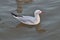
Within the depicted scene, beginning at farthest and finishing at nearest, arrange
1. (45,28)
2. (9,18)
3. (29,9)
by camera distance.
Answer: (29,9), (9,18), (45,28)

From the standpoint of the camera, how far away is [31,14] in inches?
333

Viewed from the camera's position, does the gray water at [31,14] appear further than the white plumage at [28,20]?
No

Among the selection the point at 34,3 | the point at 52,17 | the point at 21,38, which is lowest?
the point at 21,38

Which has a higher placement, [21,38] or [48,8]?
[48,8]

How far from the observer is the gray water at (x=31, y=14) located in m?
7.21

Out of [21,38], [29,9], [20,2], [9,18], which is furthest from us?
[20,2]

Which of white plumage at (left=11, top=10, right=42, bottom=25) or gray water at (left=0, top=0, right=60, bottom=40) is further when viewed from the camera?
white plumage at (left=11, top=10, right=42, bottom=25)

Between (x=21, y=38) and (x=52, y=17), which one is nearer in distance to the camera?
(x=21, y=38)

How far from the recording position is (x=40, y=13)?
27.3 feet

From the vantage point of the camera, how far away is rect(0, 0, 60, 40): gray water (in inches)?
284

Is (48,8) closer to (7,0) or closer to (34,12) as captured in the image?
(34,12)

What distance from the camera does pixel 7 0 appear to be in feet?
31.0

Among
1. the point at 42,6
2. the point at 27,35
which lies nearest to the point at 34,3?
the point at 42,6

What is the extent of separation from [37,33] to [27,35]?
1.07ft
